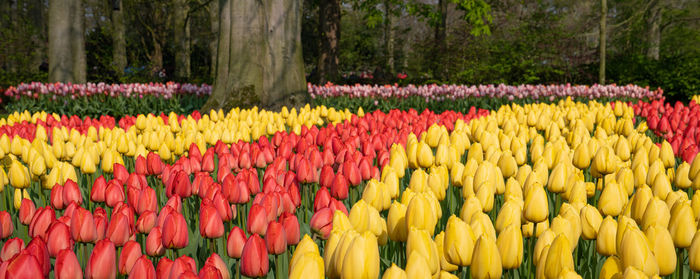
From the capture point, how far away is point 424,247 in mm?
1611

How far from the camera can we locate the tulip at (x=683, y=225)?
185 cm

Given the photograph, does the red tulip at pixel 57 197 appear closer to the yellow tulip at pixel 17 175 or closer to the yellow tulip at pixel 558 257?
the yellow tulip at pixel 17 175

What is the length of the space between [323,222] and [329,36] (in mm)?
16782

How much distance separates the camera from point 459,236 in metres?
1.70

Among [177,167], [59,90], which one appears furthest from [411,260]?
[59,90]

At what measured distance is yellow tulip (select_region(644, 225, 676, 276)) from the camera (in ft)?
5.44

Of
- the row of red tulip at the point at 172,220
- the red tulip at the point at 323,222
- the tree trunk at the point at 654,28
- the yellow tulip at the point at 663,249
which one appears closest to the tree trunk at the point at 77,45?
the row of red tulip at the point at 172,220

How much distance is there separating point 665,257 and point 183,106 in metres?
10.5

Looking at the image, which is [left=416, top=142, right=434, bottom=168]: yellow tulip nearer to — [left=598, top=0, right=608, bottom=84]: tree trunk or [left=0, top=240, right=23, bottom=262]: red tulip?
[left=0, top=240, right=23, bottom=262]: red tulip

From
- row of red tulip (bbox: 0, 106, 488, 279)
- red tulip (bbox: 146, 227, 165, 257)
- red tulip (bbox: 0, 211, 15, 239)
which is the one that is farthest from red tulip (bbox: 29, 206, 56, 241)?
red tulip (bbox: 146, 227, 165, 257)

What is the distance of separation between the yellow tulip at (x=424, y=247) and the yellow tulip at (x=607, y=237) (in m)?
0.60

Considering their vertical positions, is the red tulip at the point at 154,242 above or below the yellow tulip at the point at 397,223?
below

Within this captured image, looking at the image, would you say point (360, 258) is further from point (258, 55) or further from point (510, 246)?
point (258, 55)

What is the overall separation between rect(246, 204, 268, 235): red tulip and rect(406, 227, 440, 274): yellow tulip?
2.14 feet
